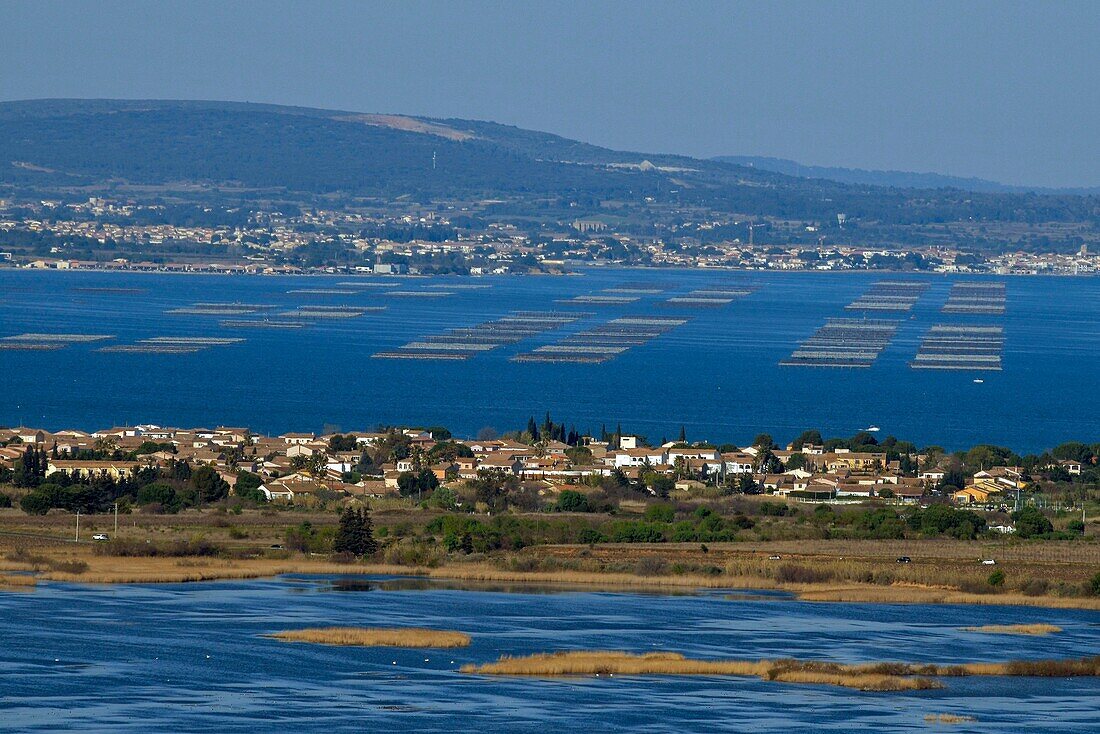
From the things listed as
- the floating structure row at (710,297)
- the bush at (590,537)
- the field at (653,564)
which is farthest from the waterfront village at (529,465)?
the floating structure row at (710,297)

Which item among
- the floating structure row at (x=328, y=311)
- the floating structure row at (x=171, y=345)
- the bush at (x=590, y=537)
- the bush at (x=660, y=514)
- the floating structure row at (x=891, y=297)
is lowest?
the floating structure row at (x=171, y=345)

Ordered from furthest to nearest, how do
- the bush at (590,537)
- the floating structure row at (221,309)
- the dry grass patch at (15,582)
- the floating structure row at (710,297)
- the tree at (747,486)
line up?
the floating structure row at (710,297), the floating structure row at (221,309), the tree at (747,486), the bush at (590,537), the dry grass patch at (15,582)

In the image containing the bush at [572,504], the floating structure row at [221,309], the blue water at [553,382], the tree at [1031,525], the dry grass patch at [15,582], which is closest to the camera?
the dry grass patch at [15,582]

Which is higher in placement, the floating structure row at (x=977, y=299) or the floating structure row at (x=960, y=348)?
the floating structure row at (x=977, y=299)

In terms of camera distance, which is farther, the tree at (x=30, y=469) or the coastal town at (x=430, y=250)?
the coastal town at (x=430, y=250)

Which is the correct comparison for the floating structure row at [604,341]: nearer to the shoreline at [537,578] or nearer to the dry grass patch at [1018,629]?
the shoreline at [537,578]

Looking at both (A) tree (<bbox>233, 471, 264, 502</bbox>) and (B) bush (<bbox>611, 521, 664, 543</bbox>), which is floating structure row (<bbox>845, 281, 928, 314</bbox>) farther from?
(B) bush (<bbox>611, 521, 664, 543</bbox>)

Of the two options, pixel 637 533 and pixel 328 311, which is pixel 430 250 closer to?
pixel 328 311

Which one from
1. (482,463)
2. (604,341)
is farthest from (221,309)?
(482,463)
